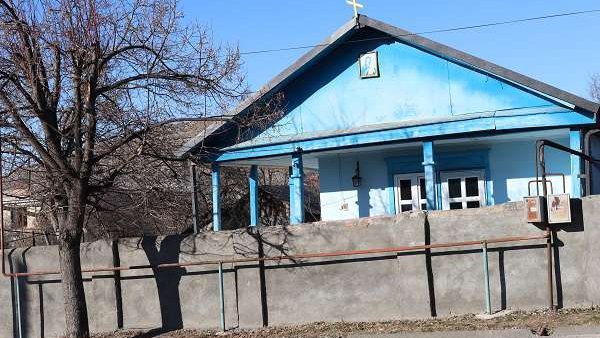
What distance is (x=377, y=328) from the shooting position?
10.7m

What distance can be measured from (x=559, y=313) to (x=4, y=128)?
28.2 feet

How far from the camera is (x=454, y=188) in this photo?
16953 mm

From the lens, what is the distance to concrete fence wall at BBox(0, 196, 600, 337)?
10477 mm

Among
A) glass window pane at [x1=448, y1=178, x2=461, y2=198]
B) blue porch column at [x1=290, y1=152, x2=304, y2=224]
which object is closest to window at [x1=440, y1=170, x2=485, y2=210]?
glass window pane at [x1=448, y1=178, x2=461, y2=198]

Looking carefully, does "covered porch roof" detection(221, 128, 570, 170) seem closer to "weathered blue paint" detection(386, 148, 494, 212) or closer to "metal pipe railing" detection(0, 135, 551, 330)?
"weathered blue paint" detection(386, 148, 494, 212)

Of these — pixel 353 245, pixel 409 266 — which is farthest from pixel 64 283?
pixel 409 266

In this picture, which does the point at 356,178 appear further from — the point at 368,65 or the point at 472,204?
the point at 368,65

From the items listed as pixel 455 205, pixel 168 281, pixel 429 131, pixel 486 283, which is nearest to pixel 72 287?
pixel 168 281

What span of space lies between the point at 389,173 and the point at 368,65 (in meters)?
2.89

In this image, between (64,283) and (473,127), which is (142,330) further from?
(473,127)

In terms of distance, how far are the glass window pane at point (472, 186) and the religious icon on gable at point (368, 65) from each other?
316 cm

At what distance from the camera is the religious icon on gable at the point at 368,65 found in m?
15.8

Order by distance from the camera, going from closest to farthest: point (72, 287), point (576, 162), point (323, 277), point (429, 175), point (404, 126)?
point (323, 277) → point (72, 287) → point (576, 162) → point (429, 175) → point (404, 126)

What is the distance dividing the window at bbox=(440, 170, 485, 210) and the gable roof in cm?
288
